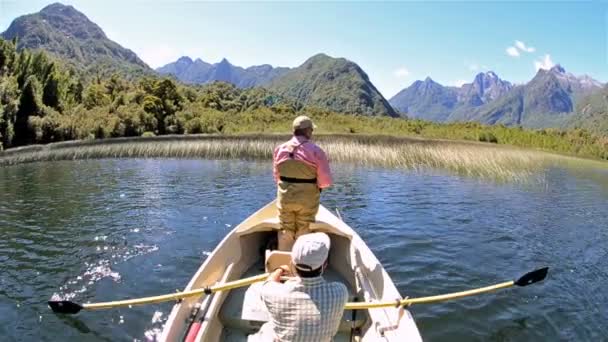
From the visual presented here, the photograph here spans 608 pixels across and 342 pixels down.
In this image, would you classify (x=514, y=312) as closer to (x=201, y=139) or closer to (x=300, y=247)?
(x=300, y=247)

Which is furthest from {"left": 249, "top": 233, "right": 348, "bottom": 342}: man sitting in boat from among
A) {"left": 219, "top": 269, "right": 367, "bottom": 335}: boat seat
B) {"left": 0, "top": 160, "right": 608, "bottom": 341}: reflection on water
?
{"left": 0, "top": 160, "right": 608, "bottom": 341}: reflection on water

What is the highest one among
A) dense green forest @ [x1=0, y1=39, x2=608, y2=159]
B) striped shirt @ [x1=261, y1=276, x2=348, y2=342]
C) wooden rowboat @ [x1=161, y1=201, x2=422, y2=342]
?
dense green forest @ [x1=0, y1=39, x2=608, y2=159]

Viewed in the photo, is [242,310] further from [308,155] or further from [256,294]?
[308,155]

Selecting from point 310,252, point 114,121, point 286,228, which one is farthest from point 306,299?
point 114,121

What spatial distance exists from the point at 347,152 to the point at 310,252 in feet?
72.6

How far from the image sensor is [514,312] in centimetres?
689

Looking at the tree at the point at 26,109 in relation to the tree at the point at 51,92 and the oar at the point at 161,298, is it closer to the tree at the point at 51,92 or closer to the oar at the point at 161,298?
the tree at the point at 51,92

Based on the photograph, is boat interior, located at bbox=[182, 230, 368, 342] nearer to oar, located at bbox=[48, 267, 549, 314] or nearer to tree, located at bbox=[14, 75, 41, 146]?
oar, located at bbox=[48, 267, 549, 314]

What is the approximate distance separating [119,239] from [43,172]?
44.2 feet

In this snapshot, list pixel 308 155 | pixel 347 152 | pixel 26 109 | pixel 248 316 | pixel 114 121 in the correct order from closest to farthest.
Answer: pixel 248 316 → pixel 308 155 → pixel 347 152 → pixel 26 109 → pixel 114 121

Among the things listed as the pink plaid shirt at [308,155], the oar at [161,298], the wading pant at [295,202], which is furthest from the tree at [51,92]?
the pink plaid shirt at [308,155]

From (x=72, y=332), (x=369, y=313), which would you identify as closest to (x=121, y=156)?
(x=72, y=332)

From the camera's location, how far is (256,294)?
578 cm

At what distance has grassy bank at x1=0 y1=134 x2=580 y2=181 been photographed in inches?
930
